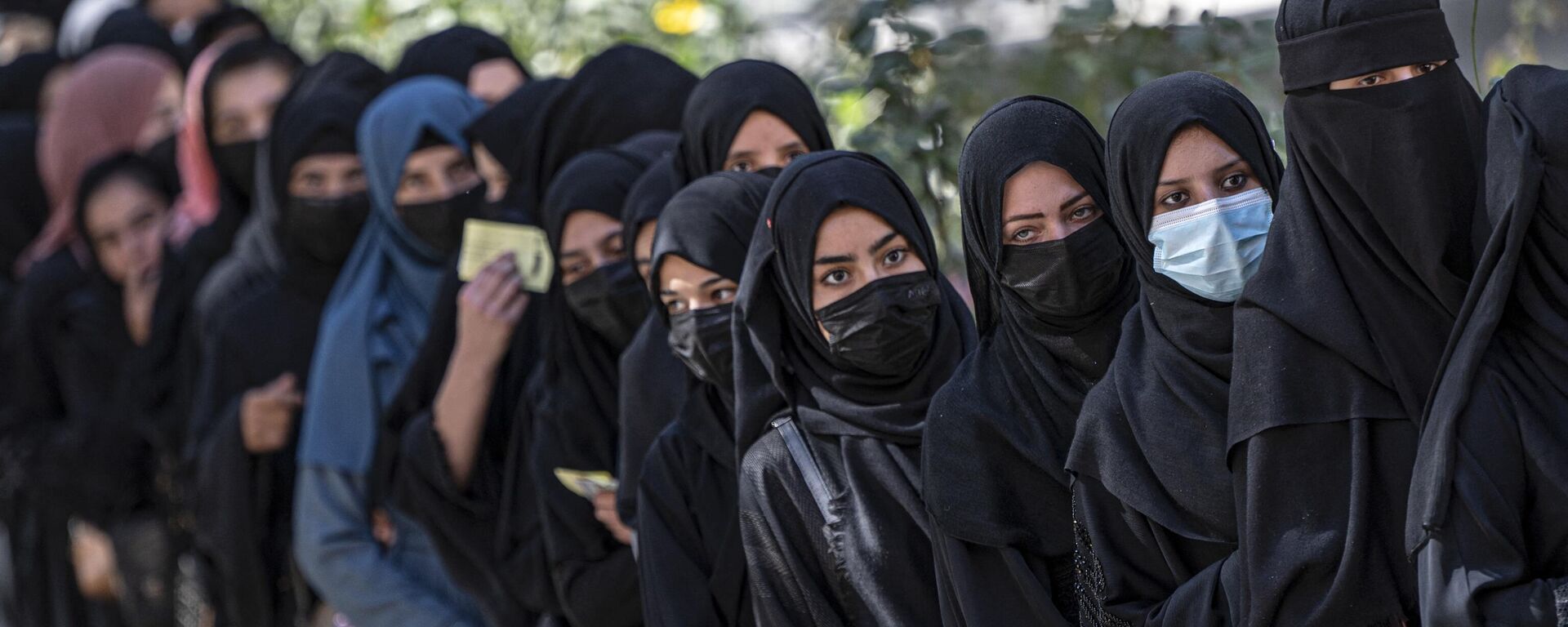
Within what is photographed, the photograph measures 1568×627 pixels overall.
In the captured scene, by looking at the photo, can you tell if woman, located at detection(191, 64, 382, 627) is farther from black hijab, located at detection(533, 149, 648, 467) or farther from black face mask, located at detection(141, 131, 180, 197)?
black face mask, located at detection(141, 131, 180, 197)

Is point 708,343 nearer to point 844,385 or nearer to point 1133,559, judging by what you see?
point 844,385

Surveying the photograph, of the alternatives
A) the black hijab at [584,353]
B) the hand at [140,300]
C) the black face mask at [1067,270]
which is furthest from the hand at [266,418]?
the black face mask at [1067,270]

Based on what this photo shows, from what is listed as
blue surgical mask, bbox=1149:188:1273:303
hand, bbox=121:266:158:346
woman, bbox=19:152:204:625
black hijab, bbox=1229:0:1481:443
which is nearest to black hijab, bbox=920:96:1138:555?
blue surgical mask, bbox=1149:188:1273:303

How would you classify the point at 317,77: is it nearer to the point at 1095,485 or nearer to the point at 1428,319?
the point at 1095,485

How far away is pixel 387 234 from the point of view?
541 cm

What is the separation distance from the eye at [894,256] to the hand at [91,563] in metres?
4.65

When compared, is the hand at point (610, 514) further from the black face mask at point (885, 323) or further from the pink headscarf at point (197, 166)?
the pink headscarf at point (197, 166)

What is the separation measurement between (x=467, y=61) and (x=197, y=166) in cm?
132

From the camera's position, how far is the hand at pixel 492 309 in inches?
191

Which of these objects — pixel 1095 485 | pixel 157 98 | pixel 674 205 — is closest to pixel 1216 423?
pixel 1095 485

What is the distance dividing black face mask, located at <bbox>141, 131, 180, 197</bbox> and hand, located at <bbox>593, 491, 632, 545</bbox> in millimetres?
3650

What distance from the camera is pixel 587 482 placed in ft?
14.2

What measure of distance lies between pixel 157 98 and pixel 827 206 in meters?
5.20

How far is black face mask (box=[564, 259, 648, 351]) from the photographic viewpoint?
4.41m
